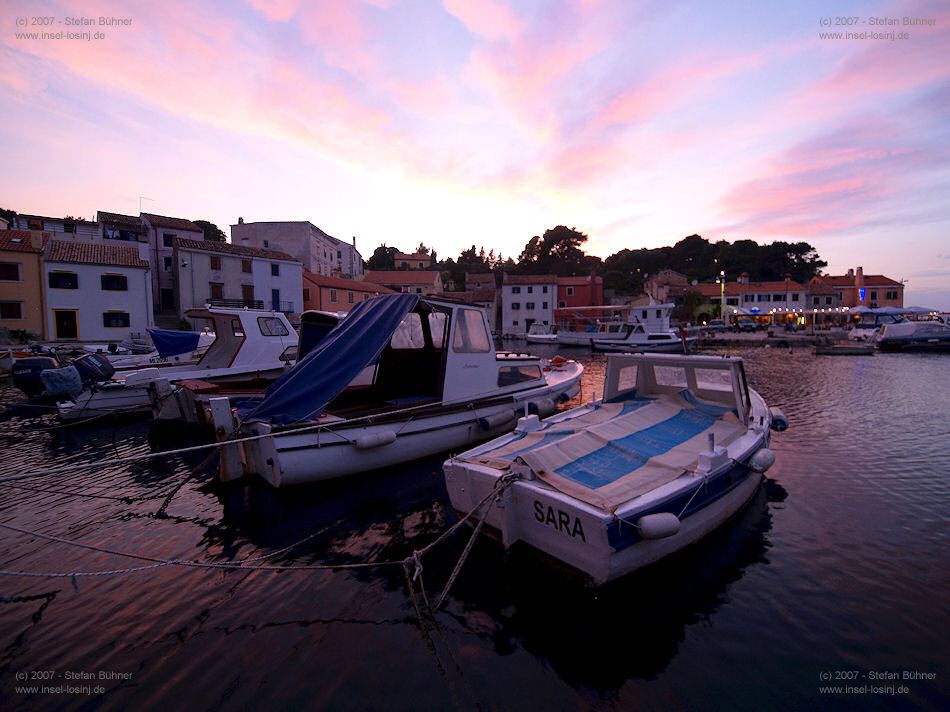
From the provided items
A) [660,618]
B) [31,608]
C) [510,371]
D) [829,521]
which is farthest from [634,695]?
[510,371]

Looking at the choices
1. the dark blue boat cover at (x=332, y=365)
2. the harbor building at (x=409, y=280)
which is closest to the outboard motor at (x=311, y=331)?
the dark blue boat cover at (x=332, y=365)

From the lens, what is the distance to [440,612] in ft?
16.1

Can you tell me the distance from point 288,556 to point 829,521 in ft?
27.3

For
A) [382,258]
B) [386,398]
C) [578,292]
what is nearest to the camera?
[386,398]

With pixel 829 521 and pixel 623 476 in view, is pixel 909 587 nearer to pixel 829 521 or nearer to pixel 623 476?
pixel 829 521

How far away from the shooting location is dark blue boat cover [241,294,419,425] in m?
7.79

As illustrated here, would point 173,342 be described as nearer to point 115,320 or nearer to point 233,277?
point 115,320

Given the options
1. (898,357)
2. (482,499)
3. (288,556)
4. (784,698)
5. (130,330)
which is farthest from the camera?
(130,330)

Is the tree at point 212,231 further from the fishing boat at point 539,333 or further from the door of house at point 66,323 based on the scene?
the fishing boat at point 539,333

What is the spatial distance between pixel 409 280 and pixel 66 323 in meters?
38.6

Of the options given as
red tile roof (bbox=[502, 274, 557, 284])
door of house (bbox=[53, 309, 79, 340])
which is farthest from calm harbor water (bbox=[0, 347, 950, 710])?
red tile roof (bbox=[502, 274, 557, 284])

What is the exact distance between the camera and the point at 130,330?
114 feet

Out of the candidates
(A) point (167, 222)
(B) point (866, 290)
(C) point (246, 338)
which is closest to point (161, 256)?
(A) point (167, 222)

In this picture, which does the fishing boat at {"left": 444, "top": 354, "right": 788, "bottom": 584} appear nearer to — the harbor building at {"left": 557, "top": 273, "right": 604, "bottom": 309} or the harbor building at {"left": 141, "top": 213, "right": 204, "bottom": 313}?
the harbor building at {"left": 141, "top": 213, "right": 204, "bottom": 313}
